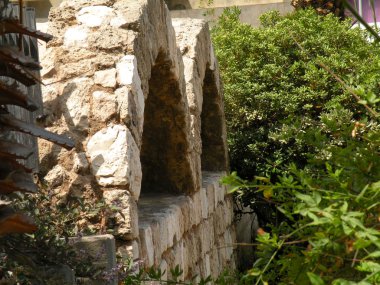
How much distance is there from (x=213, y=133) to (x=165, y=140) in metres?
2.56

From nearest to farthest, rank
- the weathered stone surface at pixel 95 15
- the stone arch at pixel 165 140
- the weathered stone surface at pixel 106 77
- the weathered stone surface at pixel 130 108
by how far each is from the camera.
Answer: the weathered stone surface at pixel 130 108 < the weathered stone surface at pixel 106 77 < the weathered stone surface at pixel 95 15 < the stone arch at pixel 165 140

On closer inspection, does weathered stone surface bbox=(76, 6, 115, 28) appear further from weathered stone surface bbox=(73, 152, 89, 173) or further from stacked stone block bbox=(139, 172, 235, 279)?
stacked stone block bbox=(139, 172, 235, 279)

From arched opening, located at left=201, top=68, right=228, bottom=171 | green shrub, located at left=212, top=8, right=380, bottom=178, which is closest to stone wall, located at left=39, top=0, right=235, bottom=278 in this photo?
arched opening, located at left=201, top=68, right=228, bottom=171

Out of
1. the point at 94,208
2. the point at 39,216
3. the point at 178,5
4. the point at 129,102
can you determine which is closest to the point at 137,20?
the point at 129,102

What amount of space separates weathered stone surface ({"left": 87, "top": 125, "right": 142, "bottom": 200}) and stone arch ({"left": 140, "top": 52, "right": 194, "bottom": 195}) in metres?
1.90

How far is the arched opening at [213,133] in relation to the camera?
1062 centimetres

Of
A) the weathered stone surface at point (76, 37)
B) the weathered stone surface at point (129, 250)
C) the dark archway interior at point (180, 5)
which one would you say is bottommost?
the weathered stone surface at point (129, 250)

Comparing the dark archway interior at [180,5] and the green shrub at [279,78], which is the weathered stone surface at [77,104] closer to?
the green shrub at [279,78]

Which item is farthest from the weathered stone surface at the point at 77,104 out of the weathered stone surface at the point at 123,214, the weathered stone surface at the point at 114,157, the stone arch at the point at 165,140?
the stone arch at the point at 165,140

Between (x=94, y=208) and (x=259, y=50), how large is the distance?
6.14m

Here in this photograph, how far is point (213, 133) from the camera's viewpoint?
1073 centimetres

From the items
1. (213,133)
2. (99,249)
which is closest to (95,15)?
(99,249)

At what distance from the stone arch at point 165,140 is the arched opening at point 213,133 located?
224cm

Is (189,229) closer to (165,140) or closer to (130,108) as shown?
(165,140)
